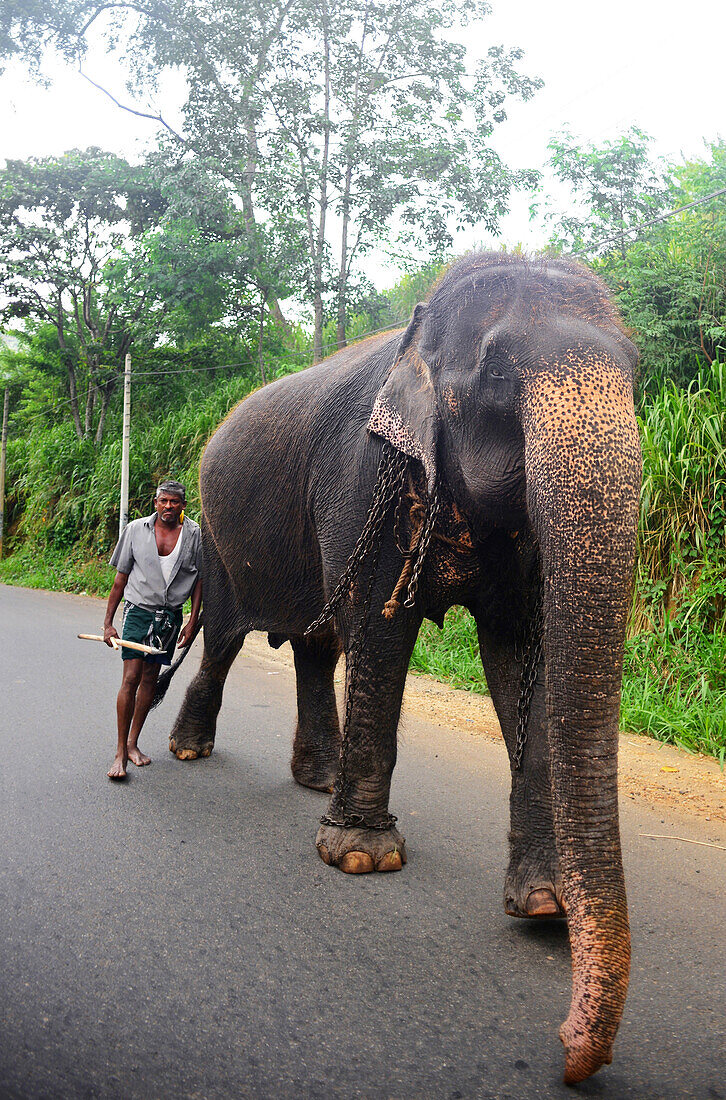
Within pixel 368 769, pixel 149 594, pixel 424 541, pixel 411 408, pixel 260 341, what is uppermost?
pixel 260 341

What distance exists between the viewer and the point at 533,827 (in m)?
2.92

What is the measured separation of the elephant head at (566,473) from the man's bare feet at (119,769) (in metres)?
2.36

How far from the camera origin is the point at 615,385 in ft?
7.57

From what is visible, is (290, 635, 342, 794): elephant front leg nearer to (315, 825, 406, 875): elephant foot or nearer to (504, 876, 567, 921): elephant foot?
(315, 825, 406, 875): elephant foot

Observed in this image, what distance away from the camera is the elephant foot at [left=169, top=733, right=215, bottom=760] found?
484 centimetres

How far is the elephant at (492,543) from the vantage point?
2.04 meters

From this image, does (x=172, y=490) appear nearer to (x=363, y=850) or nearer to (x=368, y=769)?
(x=368, y=769)

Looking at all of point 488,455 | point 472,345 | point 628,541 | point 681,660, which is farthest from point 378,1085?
point 681,660

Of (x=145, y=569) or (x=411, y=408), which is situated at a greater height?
(x=411, y=408)

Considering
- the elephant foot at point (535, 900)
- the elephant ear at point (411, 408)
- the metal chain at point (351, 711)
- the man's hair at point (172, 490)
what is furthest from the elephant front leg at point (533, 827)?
the man's hair at point (172, 490)

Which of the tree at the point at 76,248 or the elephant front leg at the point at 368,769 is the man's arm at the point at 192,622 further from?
the tree at the point at 76,248

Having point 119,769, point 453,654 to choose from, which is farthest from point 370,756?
point 453,654

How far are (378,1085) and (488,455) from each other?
160cm

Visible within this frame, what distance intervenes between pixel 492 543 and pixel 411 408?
0.51 m
